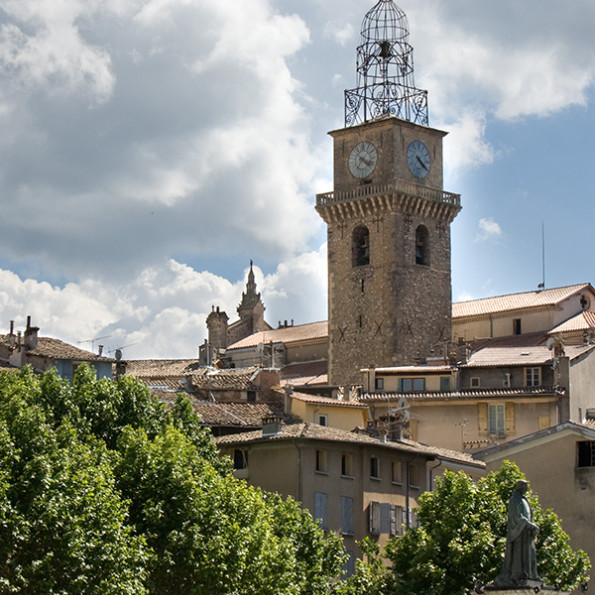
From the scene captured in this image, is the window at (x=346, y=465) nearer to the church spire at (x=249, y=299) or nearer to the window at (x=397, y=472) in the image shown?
the window at (x=397, y=472)

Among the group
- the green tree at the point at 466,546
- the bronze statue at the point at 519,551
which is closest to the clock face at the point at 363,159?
the green tree at the point at 466,546

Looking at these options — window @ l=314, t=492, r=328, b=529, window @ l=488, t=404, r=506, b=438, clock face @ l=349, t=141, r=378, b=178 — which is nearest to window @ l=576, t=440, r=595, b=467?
window @ l=314, t=492, r=328, b=529

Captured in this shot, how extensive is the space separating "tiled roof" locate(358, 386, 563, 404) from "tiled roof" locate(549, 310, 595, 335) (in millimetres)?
16243

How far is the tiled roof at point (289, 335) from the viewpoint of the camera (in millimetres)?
112188

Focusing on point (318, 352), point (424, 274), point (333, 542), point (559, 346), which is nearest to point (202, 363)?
point (318, 352)

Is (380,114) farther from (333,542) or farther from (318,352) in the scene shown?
(333,542)

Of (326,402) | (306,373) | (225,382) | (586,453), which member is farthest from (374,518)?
(306,373)

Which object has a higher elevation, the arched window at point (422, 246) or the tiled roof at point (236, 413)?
the arched window at point (422, 246)

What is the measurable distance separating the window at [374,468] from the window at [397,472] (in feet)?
2.56

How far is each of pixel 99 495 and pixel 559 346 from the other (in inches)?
1567

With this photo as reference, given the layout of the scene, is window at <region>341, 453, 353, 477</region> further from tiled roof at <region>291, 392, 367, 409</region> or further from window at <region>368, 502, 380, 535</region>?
tiled roof at <region>291, 392, 367, 409</region>

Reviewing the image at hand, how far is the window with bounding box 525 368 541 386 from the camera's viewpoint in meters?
80.0

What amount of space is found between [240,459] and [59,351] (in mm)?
15412

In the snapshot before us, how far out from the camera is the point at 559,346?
82188 millimetres
